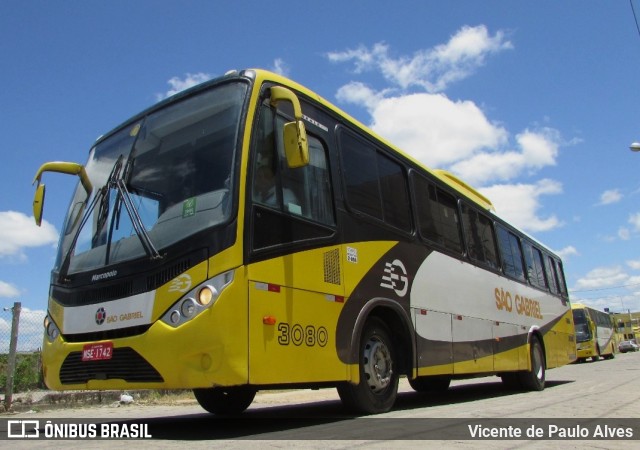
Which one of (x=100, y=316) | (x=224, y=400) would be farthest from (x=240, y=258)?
(x=224, y=400)

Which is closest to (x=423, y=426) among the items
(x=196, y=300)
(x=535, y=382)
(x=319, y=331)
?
(x=319, y=331)

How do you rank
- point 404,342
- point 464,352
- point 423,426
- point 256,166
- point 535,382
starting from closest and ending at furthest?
point 256,166 → point 423,426 → point 404,342 → point 464,352 → point 535,382

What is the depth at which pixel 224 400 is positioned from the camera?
732cm

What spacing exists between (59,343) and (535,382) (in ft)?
31.5

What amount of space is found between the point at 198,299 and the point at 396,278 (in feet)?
10.1

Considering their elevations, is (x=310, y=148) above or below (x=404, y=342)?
above

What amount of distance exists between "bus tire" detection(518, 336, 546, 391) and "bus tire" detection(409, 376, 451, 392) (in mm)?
1652

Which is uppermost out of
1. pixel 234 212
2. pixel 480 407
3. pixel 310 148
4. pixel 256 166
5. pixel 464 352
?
pixel 310 148

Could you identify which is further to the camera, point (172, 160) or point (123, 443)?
point (172, 160)

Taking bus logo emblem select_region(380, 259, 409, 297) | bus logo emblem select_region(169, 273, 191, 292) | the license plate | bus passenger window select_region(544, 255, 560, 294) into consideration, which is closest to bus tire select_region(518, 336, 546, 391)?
bus passenger window select_region(544, 255, 560, 294)

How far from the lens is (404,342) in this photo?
703cm

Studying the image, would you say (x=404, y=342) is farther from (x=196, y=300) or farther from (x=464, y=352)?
(x=196, y=300)

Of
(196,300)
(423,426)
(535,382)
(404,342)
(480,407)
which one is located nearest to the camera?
(196,300)

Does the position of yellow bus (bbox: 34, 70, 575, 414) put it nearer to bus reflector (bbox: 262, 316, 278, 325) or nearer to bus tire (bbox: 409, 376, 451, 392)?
bus reflector (bbox: 262, 316, 278, 325)
